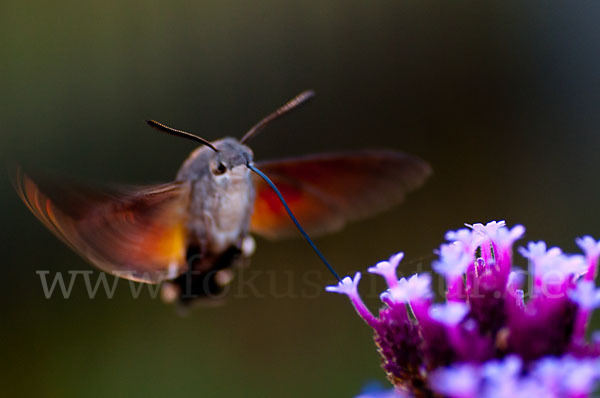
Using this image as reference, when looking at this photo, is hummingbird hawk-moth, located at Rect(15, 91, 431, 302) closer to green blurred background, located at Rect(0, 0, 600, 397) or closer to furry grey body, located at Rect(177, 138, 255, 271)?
furry grey body, located at Rect(177, 138, 255, 271)

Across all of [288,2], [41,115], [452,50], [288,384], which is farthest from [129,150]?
[452,50]

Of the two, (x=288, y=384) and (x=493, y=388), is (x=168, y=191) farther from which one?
(x=288, y=384)

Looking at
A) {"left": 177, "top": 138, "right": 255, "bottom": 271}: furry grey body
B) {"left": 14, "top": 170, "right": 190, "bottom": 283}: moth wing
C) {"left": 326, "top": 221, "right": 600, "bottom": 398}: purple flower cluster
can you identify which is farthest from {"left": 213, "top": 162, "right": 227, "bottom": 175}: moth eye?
{"left": 326, "top": 221, "right": 600, "bottom": 398}: purple flower cluster

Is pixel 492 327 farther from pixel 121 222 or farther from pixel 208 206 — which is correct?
pixel 121 222

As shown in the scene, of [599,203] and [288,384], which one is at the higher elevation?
[599,203]

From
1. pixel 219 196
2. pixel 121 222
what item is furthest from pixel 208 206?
pixel 121 222
